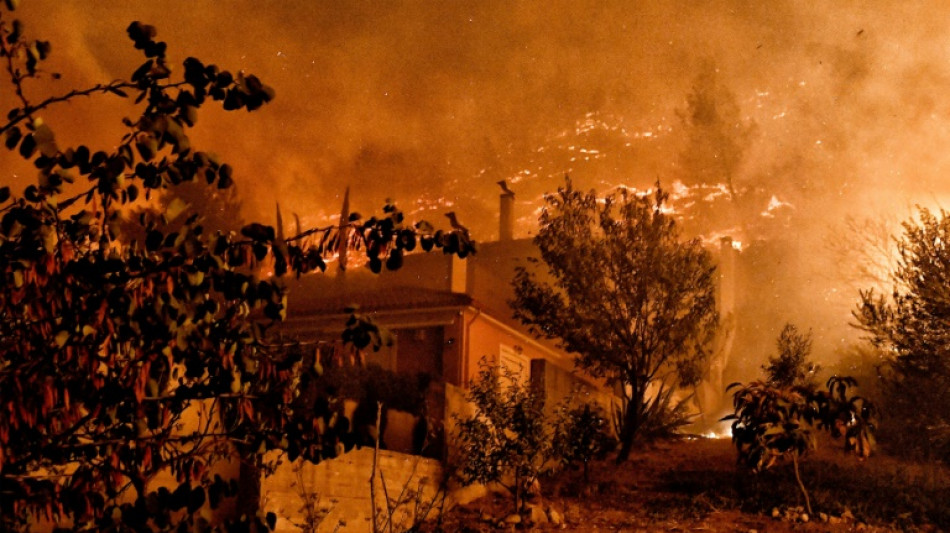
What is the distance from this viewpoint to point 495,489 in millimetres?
16984

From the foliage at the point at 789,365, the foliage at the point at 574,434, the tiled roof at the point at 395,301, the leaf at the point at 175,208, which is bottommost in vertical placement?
the foliage at the point at 574,434

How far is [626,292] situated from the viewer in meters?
20.3

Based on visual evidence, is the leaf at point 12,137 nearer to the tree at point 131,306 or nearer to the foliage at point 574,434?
the tree at point 131,306

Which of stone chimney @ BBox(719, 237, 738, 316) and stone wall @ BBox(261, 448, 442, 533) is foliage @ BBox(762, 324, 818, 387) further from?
stone chimney @ BBox(719, 237, 738, 316)

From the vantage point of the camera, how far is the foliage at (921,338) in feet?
59.6

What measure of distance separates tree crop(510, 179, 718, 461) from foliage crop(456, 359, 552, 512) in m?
4.80

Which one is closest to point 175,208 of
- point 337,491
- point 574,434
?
point 337,491

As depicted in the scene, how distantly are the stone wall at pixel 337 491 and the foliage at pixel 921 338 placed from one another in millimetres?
10920

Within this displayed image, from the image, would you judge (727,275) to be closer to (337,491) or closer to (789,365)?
(789,365)

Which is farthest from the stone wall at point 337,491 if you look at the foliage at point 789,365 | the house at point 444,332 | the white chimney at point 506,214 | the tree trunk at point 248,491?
the white chimney at point 506,214

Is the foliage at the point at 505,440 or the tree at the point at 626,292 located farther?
the tree at the point at 626,292

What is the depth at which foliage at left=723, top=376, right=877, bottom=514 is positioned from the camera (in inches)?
531

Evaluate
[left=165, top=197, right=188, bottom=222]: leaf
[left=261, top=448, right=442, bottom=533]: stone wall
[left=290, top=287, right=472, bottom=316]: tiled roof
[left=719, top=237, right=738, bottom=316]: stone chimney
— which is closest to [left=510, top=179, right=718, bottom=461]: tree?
[left=290, top=287, right=472, bottom=316]: tiled roof

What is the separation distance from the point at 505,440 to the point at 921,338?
937 cm
